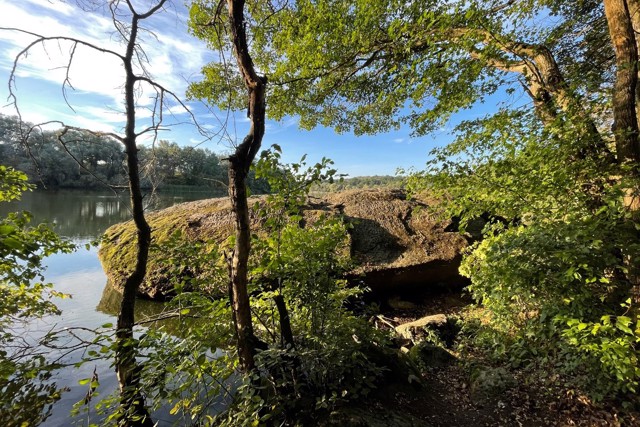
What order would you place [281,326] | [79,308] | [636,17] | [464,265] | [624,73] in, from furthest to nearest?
[79,308], [464,265], [636,17], [624,73], [281,326]

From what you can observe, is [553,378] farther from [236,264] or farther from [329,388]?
[236,264]

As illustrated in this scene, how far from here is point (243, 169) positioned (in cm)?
221

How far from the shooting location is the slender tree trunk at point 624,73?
3.17 m

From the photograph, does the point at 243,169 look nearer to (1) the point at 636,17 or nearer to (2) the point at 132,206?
(2) the point at 132,206

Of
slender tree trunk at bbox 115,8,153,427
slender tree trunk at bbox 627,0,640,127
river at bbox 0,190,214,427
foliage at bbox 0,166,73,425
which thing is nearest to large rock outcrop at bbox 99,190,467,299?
river at bbox 0,190,214,427

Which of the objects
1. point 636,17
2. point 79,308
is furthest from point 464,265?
point 79,308

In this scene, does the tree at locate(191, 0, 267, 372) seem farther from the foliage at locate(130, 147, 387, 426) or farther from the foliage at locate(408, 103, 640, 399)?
the foliage at locate(408, 103, 640, 399)

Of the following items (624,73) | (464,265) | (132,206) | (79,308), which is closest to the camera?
(132,206)

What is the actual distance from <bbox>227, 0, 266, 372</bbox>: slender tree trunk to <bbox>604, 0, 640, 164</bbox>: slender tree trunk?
3.64 metres

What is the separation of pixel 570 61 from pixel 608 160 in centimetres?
385

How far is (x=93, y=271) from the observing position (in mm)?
9812

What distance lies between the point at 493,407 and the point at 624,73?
3970mm

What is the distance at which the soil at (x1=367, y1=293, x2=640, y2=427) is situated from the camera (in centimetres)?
285

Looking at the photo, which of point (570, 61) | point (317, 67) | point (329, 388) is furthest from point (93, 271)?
point (570, 61)
